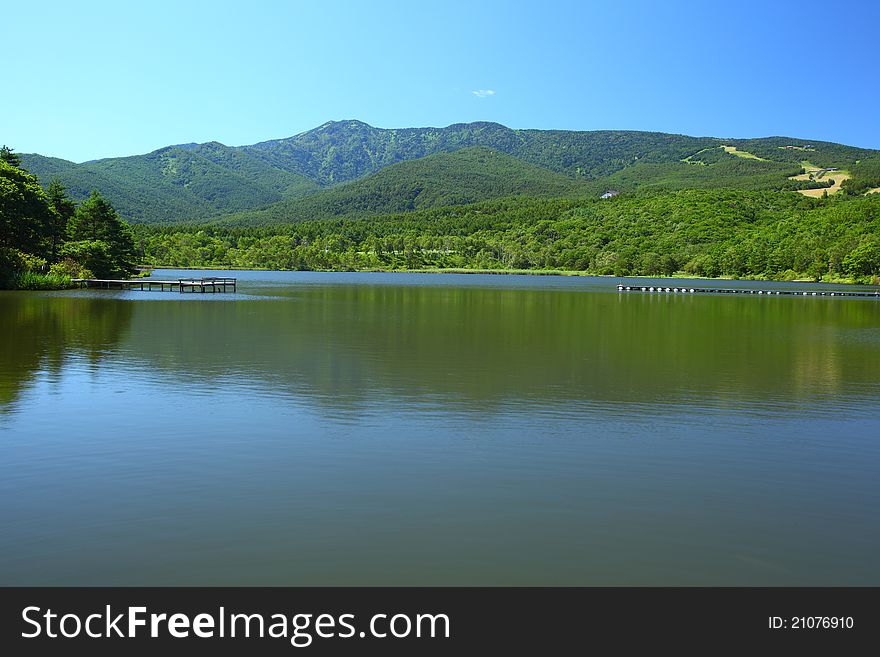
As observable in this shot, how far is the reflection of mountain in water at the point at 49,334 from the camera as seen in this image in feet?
73.3

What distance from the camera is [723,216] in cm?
18388

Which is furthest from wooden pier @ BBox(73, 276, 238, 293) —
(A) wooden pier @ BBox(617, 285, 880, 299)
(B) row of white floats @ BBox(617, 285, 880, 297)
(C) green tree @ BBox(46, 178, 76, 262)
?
(A) wooden pier @ BBox(617, 285, 880, 299)

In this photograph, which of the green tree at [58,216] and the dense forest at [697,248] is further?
the dense forest at [697,248]

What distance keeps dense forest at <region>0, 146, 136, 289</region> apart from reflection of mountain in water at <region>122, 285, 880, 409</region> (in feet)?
66.8

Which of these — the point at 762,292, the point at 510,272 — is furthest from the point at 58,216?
the point at 510,272

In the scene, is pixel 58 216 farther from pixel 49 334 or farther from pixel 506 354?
pixel 506 354

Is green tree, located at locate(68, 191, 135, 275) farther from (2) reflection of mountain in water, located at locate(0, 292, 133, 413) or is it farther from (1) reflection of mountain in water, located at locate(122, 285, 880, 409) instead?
(1) reflection of mountain in water, located at locate(122, 285, 880, 409)

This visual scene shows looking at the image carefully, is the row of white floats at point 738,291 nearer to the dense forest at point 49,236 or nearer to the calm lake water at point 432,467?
the dense forest at point 49,236

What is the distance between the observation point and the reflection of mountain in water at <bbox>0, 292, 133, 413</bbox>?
22333 mm

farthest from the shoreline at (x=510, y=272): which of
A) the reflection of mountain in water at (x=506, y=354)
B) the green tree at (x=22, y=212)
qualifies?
the reflection of mountain in water at (x=506, y=354)

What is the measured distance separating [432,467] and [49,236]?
6842 cm

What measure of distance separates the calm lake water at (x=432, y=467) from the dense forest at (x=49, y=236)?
41.2 m

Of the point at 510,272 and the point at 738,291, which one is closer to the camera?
the point at 738,291

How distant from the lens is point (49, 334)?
32438 millimetres
